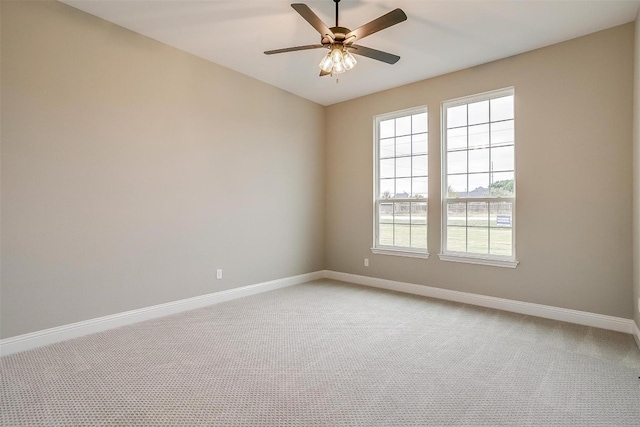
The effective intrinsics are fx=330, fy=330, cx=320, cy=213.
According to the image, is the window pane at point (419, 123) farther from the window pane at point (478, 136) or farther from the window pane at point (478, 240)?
the window pane at point (478, 240)

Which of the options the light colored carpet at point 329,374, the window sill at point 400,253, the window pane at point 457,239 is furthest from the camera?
the window sill at point 400,253

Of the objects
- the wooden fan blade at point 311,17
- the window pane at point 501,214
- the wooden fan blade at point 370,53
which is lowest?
the window pane at point 501,214

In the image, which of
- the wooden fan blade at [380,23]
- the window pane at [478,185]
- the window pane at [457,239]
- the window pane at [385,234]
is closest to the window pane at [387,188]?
the window pane at [385,234]

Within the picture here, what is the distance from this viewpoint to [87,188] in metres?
3.17

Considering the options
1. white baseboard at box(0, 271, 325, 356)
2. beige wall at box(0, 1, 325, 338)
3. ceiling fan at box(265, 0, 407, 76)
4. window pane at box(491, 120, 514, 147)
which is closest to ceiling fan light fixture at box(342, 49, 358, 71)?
ceiling fan at box(265, 0, 407, 76)

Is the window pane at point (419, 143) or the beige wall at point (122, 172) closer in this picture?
the beige wall at point (122, 172)

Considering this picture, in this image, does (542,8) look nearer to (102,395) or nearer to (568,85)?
(568,85)

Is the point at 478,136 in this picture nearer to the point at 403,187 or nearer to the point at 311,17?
the point at 403,187

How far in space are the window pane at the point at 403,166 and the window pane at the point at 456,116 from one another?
769 mm

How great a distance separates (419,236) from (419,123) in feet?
5.43

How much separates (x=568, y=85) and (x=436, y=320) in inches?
115

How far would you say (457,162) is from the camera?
→ 4.46m

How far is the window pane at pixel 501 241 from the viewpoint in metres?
4.01

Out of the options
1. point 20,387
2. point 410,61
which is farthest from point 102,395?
point 410,61
